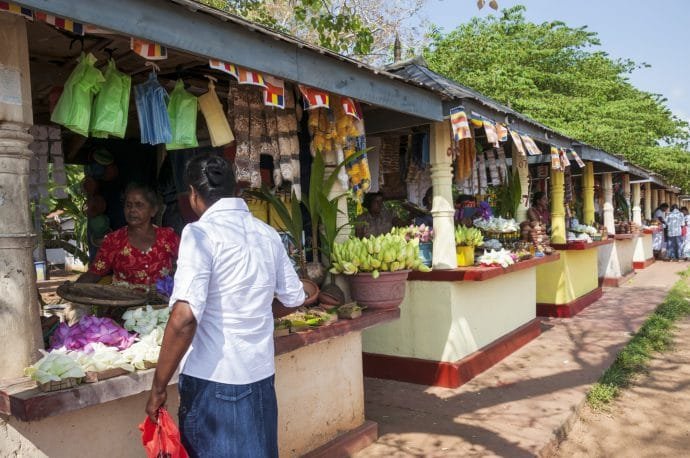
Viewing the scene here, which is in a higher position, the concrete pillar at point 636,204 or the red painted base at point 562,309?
the concrete pillar at point 636,204

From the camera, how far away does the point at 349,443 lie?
4.26 m

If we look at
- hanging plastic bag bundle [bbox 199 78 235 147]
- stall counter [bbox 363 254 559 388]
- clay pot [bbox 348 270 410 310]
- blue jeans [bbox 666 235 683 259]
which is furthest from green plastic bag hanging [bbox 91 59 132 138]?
blue jeans [bbox 666 235 683 259]

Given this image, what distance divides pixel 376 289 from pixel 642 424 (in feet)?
8.70

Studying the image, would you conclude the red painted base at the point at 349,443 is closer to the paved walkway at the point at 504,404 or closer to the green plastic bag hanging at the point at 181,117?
the paved walkway at the point at 504,404

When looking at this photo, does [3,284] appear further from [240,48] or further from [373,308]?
[373,308]

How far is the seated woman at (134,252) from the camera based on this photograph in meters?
4.13

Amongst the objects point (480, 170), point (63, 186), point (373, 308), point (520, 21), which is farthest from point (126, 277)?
point (520, 21)

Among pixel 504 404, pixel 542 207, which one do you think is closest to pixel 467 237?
pixel 504 404

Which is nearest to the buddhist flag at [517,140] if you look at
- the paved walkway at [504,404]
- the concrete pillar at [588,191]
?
the paved walkway at [504,404]

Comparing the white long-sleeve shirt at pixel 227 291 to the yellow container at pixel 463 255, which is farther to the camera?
the yellow container at pixel 463 255

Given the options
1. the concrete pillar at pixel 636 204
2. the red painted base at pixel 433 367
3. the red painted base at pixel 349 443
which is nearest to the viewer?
the red painted base at pixel 349 443

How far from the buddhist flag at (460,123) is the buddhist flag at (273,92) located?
218 centimetres

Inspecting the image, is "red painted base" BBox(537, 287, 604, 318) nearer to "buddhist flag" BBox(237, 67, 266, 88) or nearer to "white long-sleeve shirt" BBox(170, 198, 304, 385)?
"buddhist flag" BBox(237, 67, 266, 88)

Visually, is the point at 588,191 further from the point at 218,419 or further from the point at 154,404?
the point at 154,404
